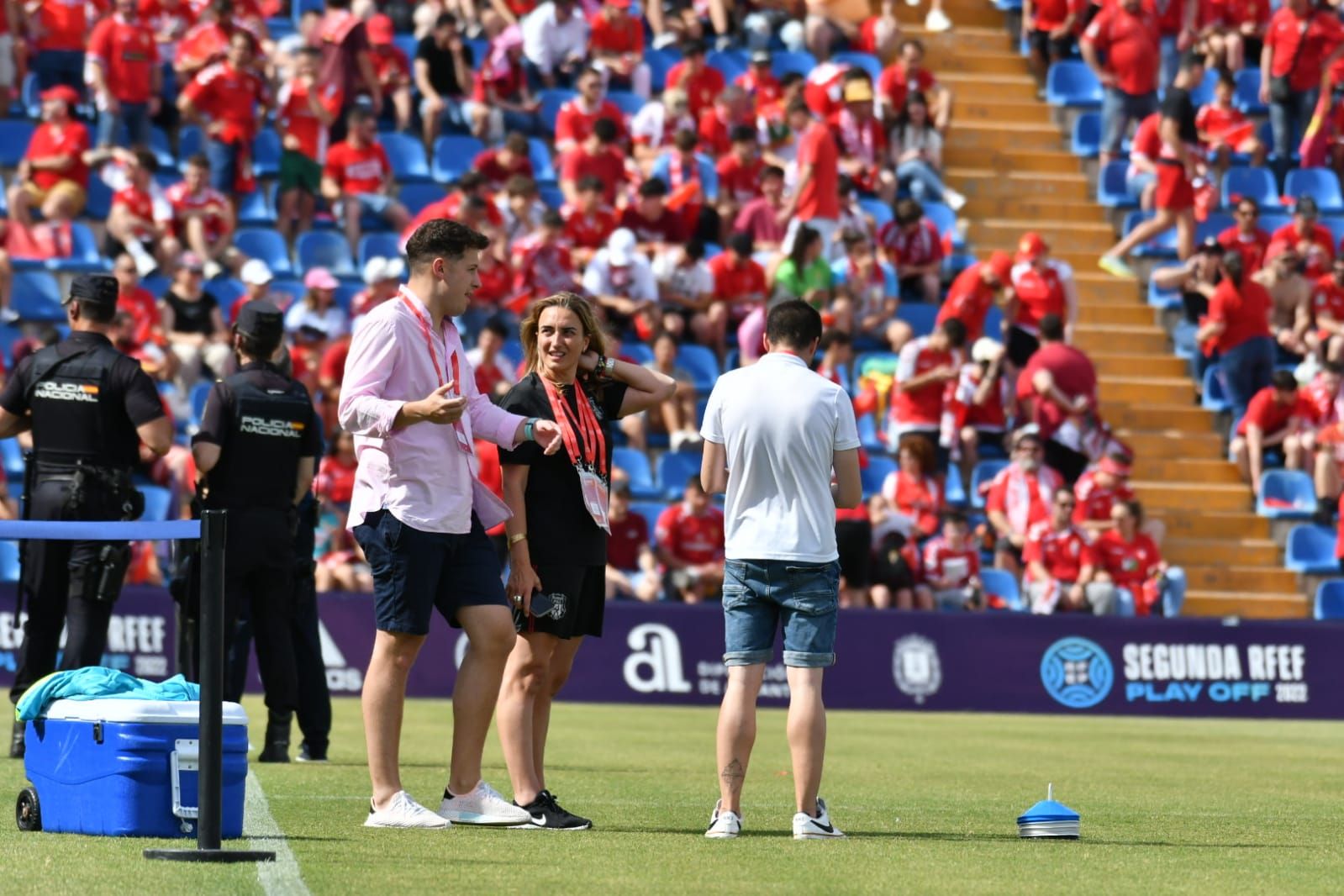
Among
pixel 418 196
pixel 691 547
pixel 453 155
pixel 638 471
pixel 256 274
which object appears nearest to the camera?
pixel 256 274

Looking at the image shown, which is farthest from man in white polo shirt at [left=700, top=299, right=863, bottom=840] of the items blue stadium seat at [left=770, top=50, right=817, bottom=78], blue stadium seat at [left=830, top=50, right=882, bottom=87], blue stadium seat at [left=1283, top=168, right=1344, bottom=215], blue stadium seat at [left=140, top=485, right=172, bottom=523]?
blue stadium seat at [left=1283, top=168, right=1344, bottom=215]

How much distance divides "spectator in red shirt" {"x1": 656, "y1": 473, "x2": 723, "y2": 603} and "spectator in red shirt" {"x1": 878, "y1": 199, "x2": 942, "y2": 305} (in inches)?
193

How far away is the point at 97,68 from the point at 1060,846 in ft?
48.7

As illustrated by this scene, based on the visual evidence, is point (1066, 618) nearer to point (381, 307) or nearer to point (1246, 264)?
point (1246, 264)

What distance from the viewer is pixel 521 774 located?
8.20 m

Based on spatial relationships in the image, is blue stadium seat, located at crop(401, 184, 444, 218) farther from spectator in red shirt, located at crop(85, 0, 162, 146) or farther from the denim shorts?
the denim shorts

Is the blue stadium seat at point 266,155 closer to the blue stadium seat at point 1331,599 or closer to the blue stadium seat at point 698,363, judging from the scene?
the blue stadium seat at point 698,363

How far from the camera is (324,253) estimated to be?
20.4m

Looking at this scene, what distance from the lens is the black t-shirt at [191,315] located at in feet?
60.9

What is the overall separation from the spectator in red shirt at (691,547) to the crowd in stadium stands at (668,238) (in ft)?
0.09

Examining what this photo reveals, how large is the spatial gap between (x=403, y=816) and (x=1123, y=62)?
1843cm

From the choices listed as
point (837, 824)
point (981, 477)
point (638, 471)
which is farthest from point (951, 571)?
point (837, 824)

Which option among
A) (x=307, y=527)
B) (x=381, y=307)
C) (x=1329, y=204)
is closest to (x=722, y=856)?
(x=381, y=307)

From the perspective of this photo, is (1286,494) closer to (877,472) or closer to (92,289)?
(877,472)
